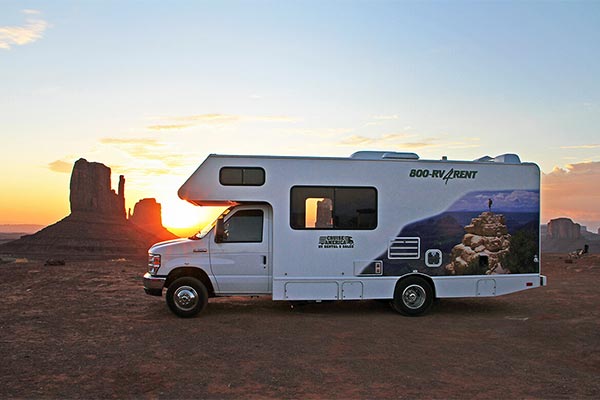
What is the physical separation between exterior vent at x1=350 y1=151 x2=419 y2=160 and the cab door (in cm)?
242

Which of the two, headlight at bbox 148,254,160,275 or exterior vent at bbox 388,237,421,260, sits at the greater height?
exterior vent at bbox 388,237,421,260

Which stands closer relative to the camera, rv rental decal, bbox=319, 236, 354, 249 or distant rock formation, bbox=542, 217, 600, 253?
rv rental decal, bbox=319, 236, 354, 249

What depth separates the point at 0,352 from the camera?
841cm

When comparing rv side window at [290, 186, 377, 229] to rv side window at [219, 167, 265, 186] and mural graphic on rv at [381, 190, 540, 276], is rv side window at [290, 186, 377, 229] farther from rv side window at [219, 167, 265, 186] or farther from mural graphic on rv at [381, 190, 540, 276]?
mural graphic on rv at [381, 190, 540, 276]

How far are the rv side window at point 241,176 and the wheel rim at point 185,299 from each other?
2.36 meters

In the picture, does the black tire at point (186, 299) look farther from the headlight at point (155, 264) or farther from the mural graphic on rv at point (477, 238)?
the mural graphic on rv at point (477, 238)

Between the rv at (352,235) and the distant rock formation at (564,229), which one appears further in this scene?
the distant rock formation at (564,229)

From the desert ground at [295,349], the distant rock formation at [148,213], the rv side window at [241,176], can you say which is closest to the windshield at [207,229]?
the rv side window at [241,176]

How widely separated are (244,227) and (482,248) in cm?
517

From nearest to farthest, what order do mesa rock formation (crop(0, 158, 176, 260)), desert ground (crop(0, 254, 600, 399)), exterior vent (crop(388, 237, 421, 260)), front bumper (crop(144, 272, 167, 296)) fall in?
desert ground (crop(0, 254, 600, 399)) → front bumper (crop(144, 272, 167, 296)) → exterior vent (crop(388, 237, 421, 260)) → mesa rock formation (crop(0, 158, 176, 260))

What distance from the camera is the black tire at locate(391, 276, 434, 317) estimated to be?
38.6 ft

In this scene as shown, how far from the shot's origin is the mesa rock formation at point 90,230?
8950 cm

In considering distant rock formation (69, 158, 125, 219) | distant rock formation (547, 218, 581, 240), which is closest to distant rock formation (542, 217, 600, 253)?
distant rock formation (547, 218, 581, 240)

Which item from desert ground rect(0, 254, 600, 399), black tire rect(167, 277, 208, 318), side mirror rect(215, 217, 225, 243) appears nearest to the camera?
desert ground rect(0, 254, 600, 399)
